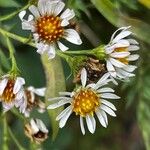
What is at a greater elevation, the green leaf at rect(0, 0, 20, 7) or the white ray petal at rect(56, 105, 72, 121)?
Answer: the green leaf at rect(0, 0, 20, 7)

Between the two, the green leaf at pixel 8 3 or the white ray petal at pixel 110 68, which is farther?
the green leaf at pixel 8 3

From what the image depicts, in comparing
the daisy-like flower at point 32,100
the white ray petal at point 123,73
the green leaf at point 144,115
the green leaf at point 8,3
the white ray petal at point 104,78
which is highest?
the green leaf at point 8,3

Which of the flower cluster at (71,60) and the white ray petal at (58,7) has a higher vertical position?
the white ray petal at (58,7)

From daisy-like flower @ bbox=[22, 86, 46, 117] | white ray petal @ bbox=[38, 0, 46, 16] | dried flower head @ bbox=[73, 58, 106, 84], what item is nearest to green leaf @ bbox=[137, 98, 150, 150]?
daisy-like flower @ bbox=[22, 86, 46, 117]

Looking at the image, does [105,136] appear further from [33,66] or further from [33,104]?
[33,104]

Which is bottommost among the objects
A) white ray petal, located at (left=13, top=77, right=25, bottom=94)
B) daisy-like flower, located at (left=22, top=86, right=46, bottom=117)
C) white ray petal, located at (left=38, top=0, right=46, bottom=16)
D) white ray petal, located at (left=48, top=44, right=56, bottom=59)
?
daisy-like flower, located at (left=22, top=86, right=46, bottom=117)

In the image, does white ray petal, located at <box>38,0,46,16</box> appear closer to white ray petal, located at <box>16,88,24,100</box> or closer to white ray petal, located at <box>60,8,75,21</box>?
white ray petal, located at <box>60,8,75,21</box>

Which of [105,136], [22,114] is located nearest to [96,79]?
[22,114]

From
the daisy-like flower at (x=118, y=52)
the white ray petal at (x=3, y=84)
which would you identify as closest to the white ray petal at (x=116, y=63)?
the daisy-like flower at (x=118, y=52)

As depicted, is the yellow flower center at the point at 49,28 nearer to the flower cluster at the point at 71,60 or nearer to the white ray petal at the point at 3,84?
the flower cluster at the point at 71,60

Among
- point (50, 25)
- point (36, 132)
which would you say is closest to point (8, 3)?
point (50, 25)
